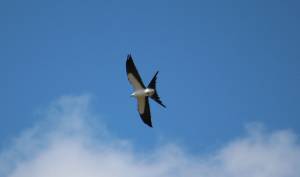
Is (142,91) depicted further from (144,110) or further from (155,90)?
(144,110)

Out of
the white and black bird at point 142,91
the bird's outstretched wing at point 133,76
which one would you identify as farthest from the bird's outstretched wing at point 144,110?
the bird's outstretched wing at point 133,76

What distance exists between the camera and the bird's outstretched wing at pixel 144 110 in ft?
183

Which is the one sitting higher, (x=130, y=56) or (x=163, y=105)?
(x=130, y=56)

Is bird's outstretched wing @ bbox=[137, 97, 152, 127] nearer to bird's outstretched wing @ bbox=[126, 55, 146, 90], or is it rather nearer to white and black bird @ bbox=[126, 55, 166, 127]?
white and black bird @ bbox=[126, 55, 166, 127]

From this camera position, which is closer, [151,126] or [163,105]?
[163,105]

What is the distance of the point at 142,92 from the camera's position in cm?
5444

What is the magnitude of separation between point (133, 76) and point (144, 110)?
349cm

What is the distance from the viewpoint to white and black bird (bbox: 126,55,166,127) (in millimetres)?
53428

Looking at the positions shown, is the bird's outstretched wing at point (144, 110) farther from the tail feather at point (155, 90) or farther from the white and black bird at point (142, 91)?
the tail feather at point (155, 90)

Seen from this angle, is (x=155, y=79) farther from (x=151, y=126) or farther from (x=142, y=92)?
(x=151, y=126)

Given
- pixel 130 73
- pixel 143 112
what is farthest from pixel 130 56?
pixel 143 112

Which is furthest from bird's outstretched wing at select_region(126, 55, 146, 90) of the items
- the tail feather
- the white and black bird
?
the tail feather

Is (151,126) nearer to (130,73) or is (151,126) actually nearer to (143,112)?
(143,112)

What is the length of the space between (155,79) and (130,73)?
304cm
